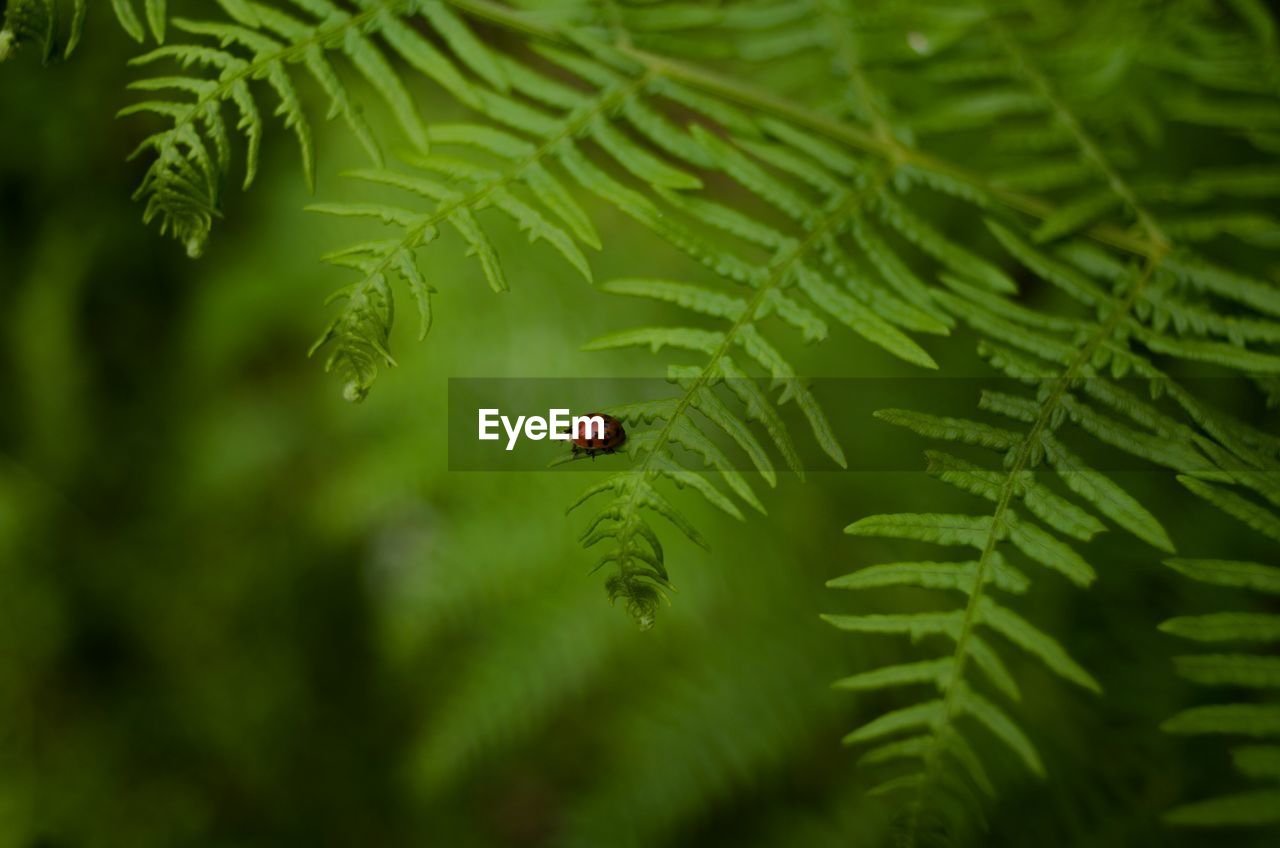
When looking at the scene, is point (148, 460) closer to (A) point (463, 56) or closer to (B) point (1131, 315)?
(A) point (463, 56)

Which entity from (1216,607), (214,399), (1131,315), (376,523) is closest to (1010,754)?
(1216,607)

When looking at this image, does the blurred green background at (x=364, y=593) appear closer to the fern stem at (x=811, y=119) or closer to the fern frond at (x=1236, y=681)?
the fern stem at (x=811, y=119)

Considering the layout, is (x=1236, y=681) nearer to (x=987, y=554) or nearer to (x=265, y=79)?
(x=987, y=554)

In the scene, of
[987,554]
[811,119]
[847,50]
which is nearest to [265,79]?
[811,119]

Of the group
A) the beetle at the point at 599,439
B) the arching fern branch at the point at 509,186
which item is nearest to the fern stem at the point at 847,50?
the arching fern branch at the point at 509,186

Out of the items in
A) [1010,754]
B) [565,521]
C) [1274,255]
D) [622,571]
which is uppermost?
[1274,255]

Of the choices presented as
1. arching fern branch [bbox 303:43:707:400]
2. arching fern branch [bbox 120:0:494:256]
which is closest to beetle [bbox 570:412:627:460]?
arching fern branch [bbox 303:43:707:400]
